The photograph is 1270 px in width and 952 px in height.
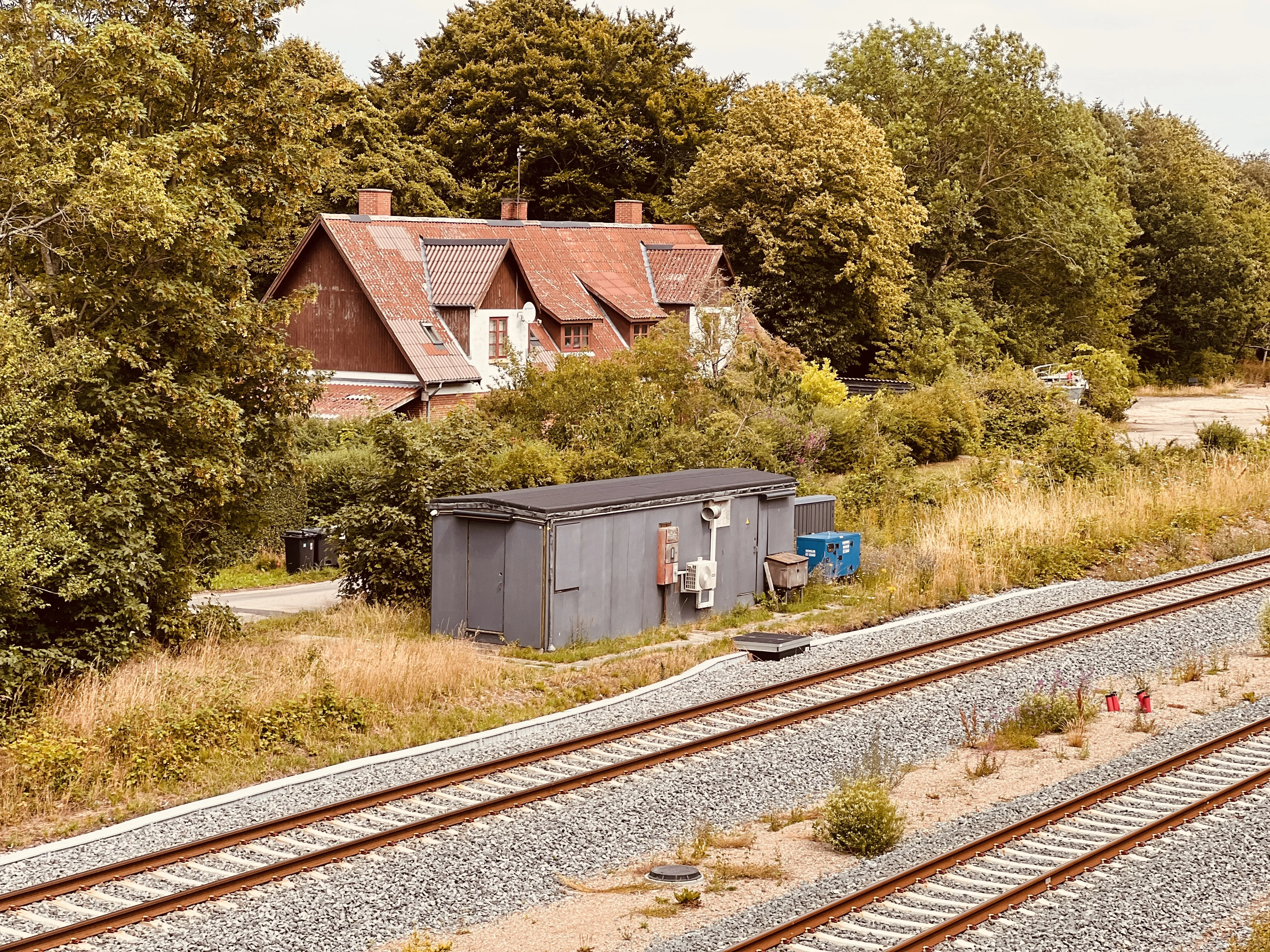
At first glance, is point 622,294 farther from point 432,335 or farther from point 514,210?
point 432,335

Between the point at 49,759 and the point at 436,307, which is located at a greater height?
the point at 436,307

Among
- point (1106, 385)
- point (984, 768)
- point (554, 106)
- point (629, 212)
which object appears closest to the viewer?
point (984, 768)

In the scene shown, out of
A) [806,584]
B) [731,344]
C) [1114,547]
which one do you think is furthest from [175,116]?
[731,344]

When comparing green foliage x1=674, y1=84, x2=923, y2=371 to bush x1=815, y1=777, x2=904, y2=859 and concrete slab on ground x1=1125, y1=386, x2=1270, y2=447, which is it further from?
bush x1=815, y1=777, x2=904, y2=859

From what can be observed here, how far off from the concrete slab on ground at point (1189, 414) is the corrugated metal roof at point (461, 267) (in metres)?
20.2

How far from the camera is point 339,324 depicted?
42688 mm

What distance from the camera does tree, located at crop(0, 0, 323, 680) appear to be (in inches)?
638

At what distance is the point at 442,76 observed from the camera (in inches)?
2579

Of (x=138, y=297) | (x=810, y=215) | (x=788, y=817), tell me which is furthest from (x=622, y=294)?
(x=788, y=817)

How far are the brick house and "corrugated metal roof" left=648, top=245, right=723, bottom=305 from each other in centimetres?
16

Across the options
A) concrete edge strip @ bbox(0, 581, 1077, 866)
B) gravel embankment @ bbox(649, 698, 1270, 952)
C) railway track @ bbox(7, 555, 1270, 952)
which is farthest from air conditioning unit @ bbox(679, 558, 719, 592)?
gravel embankment @ bbox(649, 698, 1270, 952)

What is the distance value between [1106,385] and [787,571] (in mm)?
33969

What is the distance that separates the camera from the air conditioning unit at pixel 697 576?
2158 centimetres

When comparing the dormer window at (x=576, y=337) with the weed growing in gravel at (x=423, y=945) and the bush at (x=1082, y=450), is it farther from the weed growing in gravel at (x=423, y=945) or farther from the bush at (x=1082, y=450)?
the weed growing in gravel at (x=423, y=945)
